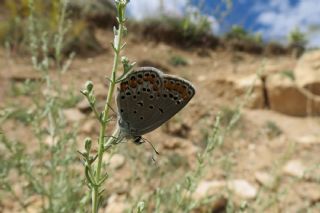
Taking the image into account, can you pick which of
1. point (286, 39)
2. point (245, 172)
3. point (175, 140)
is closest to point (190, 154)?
point (175, 140)

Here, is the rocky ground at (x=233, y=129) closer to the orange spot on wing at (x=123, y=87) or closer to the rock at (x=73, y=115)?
the rock at (x=73, y=115)

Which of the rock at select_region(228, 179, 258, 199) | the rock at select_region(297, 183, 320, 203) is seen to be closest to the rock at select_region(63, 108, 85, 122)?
the rock at select_region(228, 179, 258, 199)

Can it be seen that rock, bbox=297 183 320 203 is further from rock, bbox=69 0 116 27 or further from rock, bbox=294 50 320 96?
rock, bbox=69 0 116 27

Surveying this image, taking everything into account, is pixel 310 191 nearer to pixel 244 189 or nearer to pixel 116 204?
pixel 244 189

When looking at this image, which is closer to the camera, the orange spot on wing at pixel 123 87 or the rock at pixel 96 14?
the orange spot on wing at pixel 123 87

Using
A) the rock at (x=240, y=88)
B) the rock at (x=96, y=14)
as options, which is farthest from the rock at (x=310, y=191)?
the rock at (x=96, y=14)

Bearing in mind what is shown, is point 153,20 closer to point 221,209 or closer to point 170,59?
point 170,59

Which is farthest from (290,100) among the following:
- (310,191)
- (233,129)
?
(310,191)
